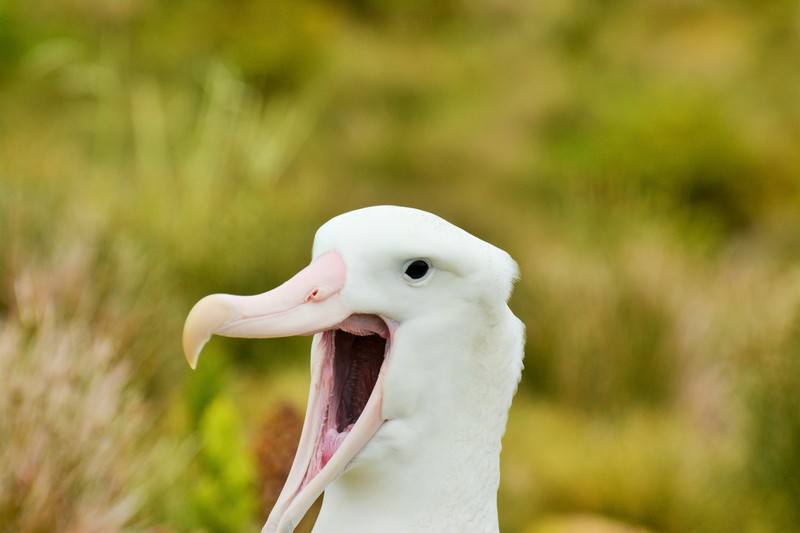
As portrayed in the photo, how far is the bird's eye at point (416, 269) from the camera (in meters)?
1.80

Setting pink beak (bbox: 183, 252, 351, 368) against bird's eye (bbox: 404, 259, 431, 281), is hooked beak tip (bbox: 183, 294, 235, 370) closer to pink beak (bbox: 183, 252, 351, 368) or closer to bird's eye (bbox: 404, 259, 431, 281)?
pink beak (bbox: 183, 252, 351, 368)

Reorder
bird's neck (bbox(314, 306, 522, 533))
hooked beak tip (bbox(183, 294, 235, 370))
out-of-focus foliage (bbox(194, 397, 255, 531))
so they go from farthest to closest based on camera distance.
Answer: out-of-focus foliage (bbox(194, 397, 255, 531))
bird's neck (bbox(314, 306, 522, 533))
hooked beak tip (bbox(183, 294, 235, 370))

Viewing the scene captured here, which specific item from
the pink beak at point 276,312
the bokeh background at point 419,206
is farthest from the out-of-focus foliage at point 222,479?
the pink beak at point 276,312

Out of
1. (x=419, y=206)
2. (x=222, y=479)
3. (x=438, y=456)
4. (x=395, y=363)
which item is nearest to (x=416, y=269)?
(x=395, y=363)

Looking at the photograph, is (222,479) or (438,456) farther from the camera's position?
(222,479)

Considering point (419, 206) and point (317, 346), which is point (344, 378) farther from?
point (419, 206)

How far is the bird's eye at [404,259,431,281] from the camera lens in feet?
5.90

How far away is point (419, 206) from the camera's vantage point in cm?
797

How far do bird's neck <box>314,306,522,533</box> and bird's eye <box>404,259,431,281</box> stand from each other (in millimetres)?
82

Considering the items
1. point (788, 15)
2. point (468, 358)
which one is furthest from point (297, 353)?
point (788, 15)

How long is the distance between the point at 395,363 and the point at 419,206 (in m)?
6.21

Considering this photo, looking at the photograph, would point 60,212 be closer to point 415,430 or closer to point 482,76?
point 415,430

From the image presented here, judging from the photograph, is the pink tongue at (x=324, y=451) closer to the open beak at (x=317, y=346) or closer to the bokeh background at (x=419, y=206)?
the open beak at (x=317, y=346)

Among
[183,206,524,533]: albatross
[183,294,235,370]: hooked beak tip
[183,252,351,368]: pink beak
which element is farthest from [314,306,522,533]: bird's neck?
[183,294,235,370]: hooked beak tip
